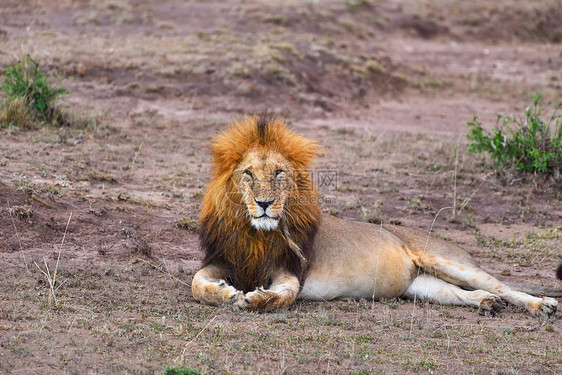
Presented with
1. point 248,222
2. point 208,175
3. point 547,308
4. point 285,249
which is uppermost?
point 248,222

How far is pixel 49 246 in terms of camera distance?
267 inches

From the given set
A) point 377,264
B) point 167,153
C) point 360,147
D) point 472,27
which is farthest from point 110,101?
point 472,27

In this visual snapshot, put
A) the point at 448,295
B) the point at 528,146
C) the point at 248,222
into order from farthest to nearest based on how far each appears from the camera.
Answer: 1. the point at 528,146
2. the point at 448,295
3. the point at 248,222

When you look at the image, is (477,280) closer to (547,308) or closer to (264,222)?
(547,308)

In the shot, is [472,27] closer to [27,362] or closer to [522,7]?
[522,7]

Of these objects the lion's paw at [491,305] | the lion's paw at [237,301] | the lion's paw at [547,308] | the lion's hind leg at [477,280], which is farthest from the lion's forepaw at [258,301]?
the lion's paw at [547,308]

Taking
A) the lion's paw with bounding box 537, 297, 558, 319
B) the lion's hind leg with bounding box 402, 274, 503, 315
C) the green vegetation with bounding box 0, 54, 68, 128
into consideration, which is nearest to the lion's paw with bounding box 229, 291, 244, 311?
the lion's hind leg with bounding box 402, 274, 503, 315

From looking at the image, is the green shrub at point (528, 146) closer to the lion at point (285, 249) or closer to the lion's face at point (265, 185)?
the lion at point (285, 249)

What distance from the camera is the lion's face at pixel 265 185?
18.5 feet

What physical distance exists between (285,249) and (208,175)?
4.24m

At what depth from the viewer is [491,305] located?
623cm

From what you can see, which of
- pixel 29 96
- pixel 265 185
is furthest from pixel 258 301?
pixel 29 96

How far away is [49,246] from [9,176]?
1.51 m

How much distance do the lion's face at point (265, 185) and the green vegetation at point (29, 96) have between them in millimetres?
5666
